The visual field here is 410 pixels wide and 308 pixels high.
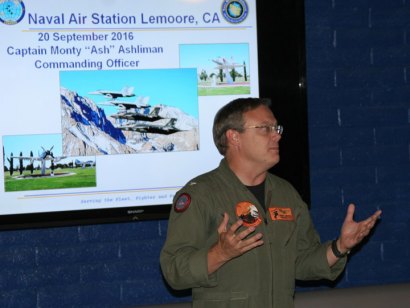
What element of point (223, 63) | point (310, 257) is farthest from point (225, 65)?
point (310, 257)

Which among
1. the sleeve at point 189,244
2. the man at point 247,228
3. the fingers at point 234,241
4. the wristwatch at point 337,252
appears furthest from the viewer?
the wristwatch at point 337,252

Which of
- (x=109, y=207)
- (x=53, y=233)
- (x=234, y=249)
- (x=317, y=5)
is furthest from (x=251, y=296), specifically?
(x=317, y=5)

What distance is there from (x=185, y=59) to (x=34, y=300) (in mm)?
1352

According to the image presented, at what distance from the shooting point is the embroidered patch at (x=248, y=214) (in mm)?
2822

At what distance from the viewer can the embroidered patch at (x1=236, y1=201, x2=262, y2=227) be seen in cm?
282

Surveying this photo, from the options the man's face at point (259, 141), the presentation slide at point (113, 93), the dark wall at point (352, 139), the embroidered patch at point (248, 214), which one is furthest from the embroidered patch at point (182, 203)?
the dark wall at point (352, 139)

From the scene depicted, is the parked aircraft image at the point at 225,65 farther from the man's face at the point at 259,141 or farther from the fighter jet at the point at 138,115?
the man's face at the point at 259,141

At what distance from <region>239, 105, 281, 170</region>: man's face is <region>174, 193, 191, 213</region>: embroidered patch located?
30 centimetres

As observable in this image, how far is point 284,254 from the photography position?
9.46 feet

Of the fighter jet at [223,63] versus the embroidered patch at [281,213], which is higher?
the fighter jet at [223,63]

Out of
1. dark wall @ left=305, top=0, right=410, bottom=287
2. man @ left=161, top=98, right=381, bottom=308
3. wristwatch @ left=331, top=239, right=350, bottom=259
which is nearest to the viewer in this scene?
man @ left=161, top=98, right=381, bottom=308

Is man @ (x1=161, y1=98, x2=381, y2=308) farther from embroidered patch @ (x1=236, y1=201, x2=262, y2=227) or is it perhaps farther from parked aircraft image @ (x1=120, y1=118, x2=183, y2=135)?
parked aircraft image @ (x1=120, y1=118, x2=183, y2=135)

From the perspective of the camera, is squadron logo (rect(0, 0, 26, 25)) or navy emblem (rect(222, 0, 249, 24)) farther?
navy emblem (rect(222, 0, 249, 24))

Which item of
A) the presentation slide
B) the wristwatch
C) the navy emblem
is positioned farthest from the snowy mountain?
the wristwatch
